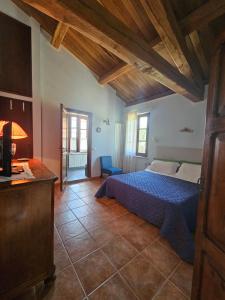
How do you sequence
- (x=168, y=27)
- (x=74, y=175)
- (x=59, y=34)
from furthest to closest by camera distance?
1. (x=74, y=175)
2. (x=59, y=34)
3. (x=168, y=27)

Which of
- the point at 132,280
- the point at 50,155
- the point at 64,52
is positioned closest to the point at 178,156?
the point at 132,280

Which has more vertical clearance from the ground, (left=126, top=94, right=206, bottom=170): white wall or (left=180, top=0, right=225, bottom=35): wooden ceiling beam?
(left=180, top=0, right=225, bottom=35): wooden ceiling beam

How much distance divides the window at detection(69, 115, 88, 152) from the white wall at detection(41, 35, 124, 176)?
4.33 feet

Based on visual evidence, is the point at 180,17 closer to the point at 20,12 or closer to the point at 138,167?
the point at 20,12

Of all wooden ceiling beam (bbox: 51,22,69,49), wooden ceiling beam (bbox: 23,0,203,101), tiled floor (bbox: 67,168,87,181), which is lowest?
tiled floor (bbox: 67,168,87,181)

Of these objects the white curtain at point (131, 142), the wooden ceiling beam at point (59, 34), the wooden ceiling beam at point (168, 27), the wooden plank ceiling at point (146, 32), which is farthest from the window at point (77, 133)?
the wooden ceiling beam at point (168, 27)

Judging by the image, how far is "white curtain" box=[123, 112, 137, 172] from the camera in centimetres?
474

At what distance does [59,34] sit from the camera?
3.01 meters

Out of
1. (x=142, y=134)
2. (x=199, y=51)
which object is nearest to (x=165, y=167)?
(x=142, y=134)

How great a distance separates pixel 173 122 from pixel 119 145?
208cm

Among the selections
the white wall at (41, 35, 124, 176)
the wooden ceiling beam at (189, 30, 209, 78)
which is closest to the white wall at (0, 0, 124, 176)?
the white wall at (41, 35, 124, 176)

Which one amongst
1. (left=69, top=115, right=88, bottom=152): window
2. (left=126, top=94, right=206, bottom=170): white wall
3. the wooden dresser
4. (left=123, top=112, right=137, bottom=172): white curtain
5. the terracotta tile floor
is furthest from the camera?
(left=69, top=115, right=88, bottom=152): window

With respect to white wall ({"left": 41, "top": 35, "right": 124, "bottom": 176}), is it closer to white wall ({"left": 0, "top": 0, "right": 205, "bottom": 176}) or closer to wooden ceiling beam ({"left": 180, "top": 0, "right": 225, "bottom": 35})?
white wall ({"left": 0, "top": 0, "right": 205, "bottom": 176})

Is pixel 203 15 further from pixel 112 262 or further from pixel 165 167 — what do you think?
pixel 112 262
